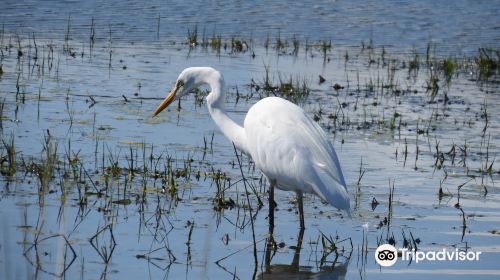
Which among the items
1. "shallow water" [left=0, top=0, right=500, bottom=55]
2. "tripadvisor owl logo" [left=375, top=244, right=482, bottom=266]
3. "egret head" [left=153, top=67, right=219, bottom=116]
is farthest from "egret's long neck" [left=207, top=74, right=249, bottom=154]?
"shallow water" [left=0, top=0, right=500, bottom=55]

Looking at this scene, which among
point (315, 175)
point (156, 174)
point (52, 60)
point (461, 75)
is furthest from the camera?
point (461, 75)

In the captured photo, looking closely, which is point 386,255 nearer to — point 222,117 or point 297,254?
point 297,254

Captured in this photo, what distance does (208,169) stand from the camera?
907cm

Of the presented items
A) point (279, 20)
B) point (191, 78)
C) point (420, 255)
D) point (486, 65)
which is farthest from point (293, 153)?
point (279, 20)

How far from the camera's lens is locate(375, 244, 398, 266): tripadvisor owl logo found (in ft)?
22.9

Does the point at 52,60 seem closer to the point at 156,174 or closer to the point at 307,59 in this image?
the point at 307,59

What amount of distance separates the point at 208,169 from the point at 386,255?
2436mm

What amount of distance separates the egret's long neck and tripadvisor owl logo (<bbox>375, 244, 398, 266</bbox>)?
5.34 ft

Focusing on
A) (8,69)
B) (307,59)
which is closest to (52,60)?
(8,69)

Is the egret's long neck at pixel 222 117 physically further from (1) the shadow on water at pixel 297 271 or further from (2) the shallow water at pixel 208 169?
(1) the shadow on water at pixel 297 271

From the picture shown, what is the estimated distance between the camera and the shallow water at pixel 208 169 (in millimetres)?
6805

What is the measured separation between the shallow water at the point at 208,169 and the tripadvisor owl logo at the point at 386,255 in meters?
0.07

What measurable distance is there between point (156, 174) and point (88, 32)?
8.16 meters

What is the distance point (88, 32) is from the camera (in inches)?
640
